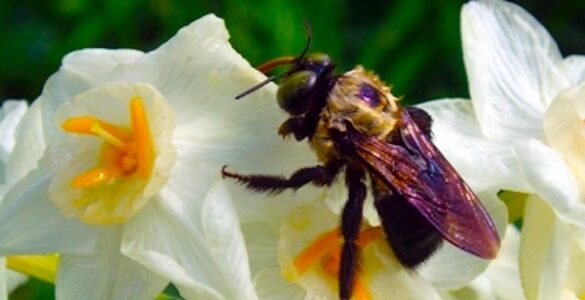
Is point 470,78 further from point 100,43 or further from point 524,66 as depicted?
point 100,43

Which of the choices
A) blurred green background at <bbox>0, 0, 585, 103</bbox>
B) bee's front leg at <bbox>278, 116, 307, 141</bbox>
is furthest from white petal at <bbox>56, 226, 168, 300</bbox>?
blurred green background at <bbox>0, 0, 585, 103</bbox>

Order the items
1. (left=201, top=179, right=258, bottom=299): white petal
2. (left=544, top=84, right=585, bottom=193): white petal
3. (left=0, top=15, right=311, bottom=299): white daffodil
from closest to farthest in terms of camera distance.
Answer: (left=201, top=179, right=258, bottom=299): white petal, (left=0, top=15, right=311, bottom=299): white daffodil, (left=544, top=84, right=585, bottom=193): white petal

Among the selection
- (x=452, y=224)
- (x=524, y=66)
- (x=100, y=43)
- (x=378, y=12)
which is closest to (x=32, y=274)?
(x=452, y=224)

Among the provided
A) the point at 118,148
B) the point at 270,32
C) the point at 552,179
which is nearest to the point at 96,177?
the point at 118,148

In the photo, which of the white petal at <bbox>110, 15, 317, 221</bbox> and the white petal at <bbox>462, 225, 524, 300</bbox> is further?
the white petal at <bbox>462, 225, 524, 300</bbox>

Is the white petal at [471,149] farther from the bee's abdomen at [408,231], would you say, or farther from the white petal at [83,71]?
the white petal at [83,71]

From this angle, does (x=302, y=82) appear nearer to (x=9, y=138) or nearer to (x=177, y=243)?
(x=177, y=243)

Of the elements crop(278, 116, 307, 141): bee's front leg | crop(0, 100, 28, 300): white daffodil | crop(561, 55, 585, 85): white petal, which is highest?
crop(278, 116, 307, 141): bee's front leg

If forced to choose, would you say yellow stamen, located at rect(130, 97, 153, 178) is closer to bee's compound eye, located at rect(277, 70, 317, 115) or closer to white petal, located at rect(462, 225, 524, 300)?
bee's compound eye, located at rect(277, 70, 317, 115)

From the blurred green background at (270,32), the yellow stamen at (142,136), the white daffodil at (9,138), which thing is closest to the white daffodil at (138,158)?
the yellow stamen at (142,136)
